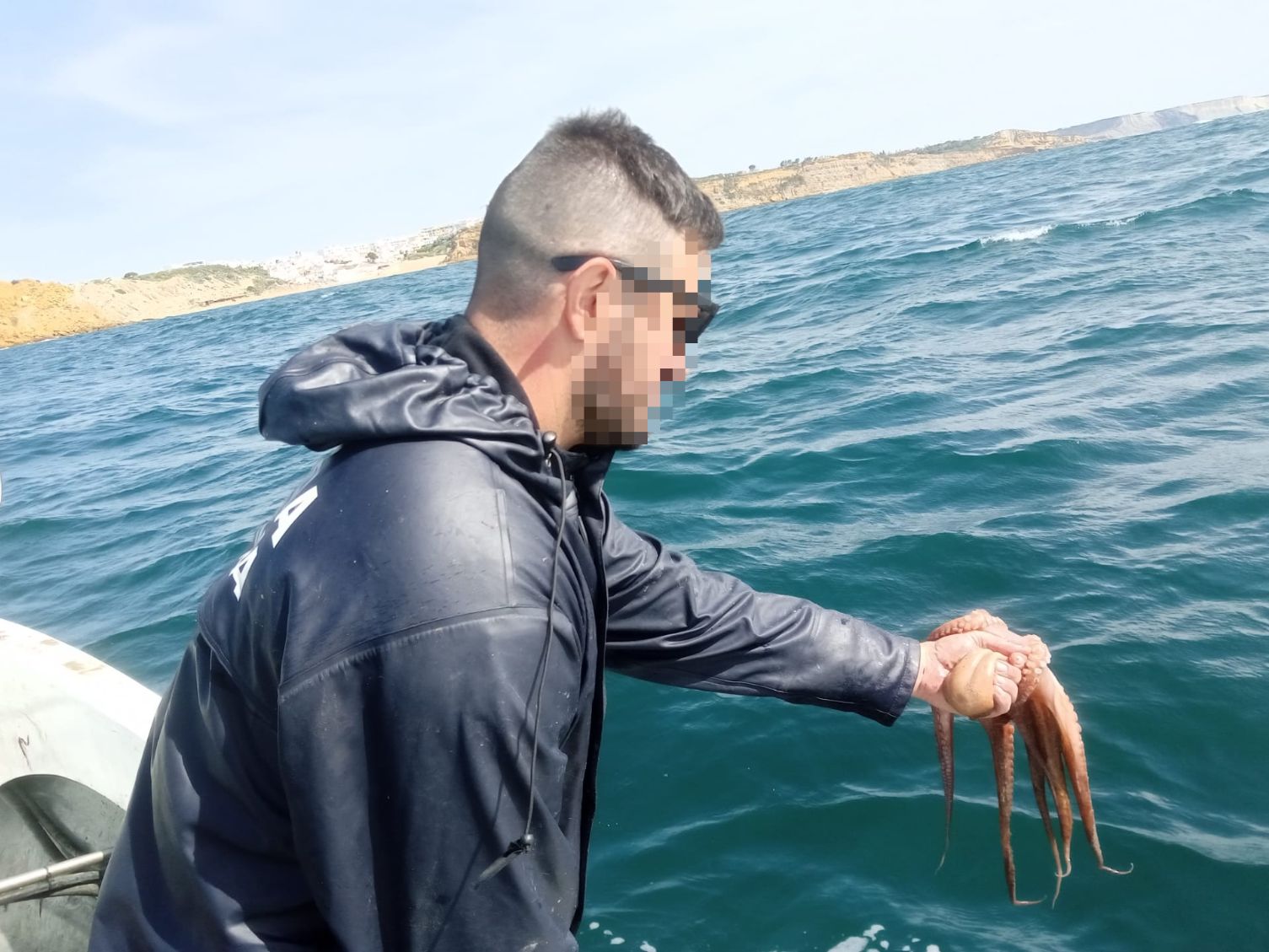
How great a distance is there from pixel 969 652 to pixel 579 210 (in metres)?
1.50

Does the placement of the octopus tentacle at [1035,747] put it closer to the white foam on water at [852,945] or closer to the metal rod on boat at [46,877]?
the white foam on water at [852,945]

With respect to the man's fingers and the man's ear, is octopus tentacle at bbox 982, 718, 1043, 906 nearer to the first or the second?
the man's fingers

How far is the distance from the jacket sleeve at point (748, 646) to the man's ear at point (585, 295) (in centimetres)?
77

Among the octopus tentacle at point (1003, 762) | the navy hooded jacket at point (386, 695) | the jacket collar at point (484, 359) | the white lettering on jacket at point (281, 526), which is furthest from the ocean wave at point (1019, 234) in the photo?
the white lettering on jacket at point (281, 526)

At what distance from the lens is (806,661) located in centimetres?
245

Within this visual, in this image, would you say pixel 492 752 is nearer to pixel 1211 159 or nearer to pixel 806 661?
pixel 806 661

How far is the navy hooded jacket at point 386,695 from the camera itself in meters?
1.32

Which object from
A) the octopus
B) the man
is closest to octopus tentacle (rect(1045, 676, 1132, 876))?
the octopus

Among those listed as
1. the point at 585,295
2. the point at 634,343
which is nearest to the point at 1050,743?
the point at 634,343

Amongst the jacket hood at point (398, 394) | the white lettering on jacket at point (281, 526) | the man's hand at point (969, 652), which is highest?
the jacket hood at point (398, 394)

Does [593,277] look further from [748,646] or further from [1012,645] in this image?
[1012,645]

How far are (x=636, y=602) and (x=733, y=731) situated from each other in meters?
2.45

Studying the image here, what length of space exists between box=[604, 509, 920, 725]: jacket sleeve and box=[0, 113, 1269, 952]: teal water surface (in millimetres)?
1352

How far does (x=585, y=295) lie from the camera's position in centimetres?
170
